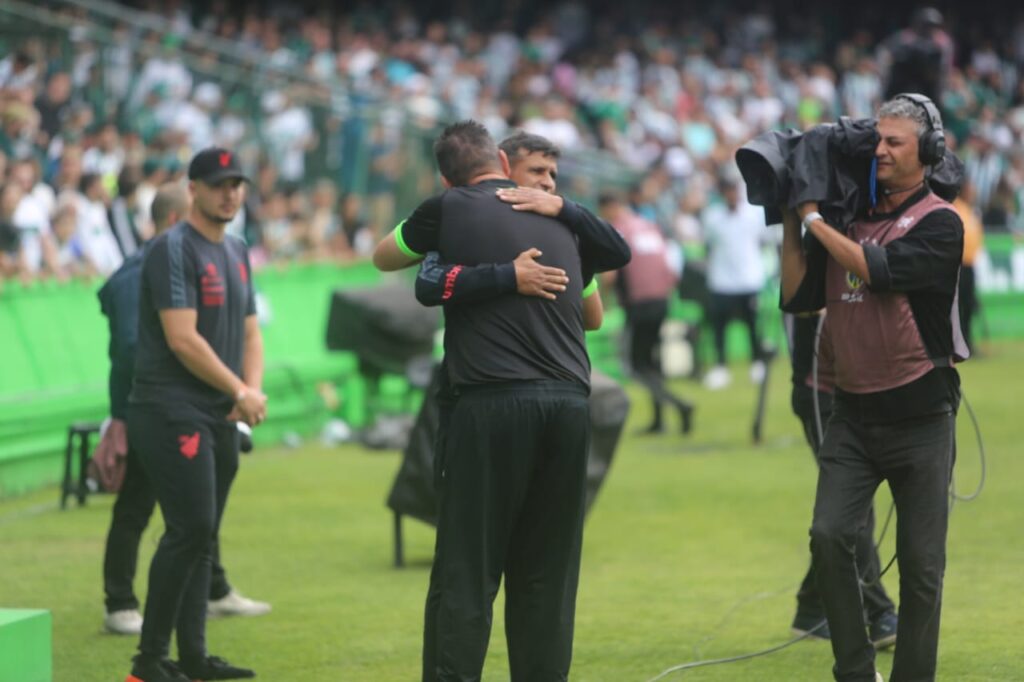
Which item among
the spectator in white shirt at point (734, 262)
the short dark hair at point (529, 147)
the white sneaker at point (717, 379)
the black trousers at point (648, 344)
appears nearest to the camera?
the short dark hair at point (529, 147)

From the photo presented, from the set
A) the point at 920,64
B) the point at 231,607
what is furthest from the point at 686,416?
the point at 231,607

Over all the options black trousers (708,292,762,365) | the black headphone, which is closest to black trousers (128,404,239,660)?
→ the black headphone

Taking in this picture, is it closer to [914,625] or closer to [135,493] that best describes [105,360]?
[135,493]

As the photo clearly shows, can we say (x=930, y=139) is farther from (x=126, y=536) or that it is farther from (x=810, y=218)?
(x=126, y=536)

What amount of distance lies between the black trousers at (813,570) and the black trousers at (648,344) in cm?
797

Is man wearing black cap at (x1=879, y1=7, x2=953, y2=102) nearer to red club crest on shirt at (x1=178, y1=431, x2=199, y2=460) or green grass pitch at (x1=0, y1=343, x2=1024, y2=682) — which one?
green grass pitch at (x1=0, y1=343, x2=1024, y2=682)

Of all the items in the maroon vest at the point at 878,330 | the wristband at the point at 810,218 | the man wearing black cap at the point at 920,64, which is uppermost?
the man wearing black cap at the point at 920,64

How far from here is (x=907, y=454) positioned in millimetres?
5840

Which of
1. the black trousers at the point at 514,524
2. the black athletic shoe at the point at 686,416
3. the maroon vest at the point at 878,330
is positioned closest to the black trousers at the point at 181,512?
the black trousers at the point at 514,524

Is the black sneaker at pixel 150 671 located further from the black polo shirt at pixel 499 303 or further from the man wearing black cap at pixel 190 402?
the black polo shirt at pixel 499 303

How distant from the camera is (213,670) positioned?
268 inches

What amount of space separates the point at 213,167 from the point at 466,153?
1.52 meters

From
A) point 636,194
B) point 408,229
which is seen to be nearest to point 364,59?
point 636,194

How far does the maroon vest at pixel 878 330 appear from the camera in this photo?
582 centimetres
